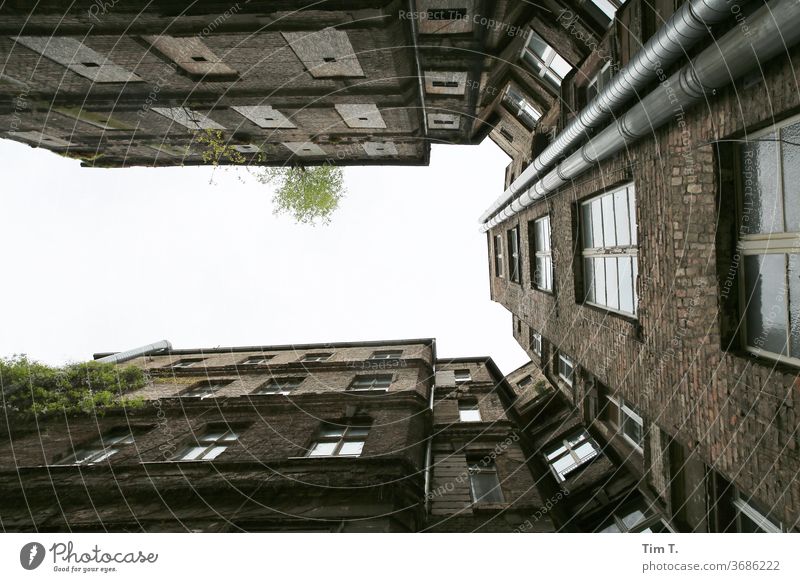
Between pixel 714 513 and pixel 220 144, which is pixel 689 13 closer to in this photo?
pixel 714 513

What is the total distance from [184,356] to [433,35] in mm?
20094

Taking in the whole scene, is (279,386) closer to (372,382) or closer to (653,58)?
(372,382)

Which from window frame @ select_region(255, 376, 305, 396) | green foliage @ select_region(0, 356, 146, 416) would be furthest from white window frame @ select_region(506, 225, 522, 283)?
green foliage @ select_region(0, 356, 146, 416)

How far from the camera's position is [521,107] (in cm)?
1283

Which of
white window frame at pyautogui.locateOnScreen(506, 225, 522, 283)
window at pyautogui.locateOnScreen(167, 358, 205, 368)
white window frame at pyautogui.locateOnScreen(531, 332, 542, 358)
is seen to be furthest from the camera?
window at pyautogui.locateOnScreen(167, 358, 205, 368)

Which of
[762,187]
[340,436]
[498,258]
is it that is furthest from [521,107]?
[340,436]

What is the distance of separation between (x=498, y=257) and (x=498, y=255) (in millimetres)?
108

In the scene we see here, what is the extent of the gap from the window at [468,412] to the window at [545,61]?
1143 cm

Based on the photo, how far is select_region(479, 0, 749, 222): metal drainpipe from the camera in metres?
4.21

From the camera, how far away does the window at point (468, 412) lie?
1359 cm

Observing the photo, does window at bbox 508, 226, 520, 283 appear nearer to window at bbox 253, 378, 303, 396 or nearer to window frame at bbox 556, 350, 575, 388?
window frame at bbox 556, 350, 575, 388
